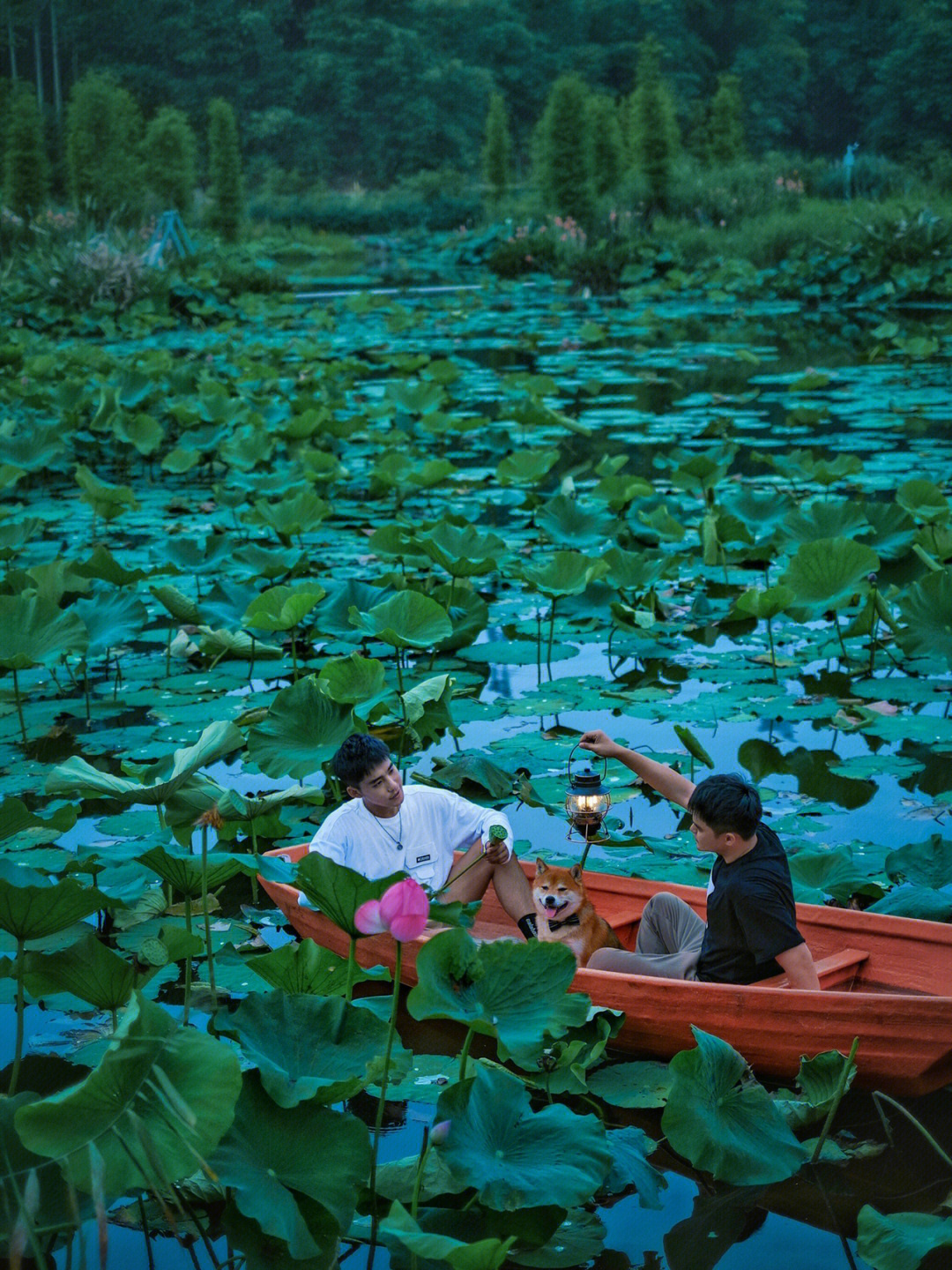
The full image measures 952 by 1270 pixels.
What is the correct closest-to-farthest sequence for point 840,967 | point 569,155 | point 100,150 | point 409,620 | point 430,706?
point 840,967, point 430,706, point 409,620, point 569,155, point 100,150

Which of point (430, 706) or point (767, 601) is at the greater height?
point (767, 601)

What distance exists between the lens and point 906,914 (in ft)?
9.52

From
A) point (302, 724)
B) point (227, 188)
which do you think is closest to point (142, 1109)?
point (302, 724)

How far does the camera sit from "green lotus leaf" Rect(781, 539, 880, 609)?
172 inches

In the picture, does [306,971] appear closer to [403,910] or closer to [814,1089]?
[403,910]

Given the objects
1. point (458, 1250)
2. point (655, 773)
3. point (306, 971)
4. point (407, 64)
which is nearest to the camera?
point (458, 1250)

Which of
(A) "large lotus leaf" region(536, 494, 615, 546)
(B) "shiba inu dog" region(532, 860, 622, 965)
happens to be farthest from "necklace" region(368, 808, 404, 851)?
(A) "large lotus leaf" region(536, 494, 615, 546)

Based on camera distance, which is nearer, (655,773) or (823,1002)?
(823,1002)

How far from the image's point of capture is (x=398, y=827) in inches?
119

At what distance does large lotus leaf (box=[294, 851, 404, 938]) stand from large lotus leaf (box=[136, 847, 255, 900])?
42 centimetres

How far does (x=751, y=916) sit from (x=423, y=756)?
1846mm

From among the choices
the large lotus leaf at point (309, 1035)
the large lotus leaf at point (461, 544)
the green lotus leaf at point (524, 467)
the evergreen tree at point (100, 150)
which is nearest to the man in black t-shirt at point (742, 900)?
the large lotus leaf at point (309, 1035)

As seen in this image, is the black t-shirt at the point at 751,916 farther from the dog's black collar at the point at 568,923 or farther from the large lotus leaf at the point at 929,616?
the large lotus leaf at the point at 929,616

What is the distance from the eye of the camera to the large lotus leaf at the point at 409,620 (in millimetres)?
4082
